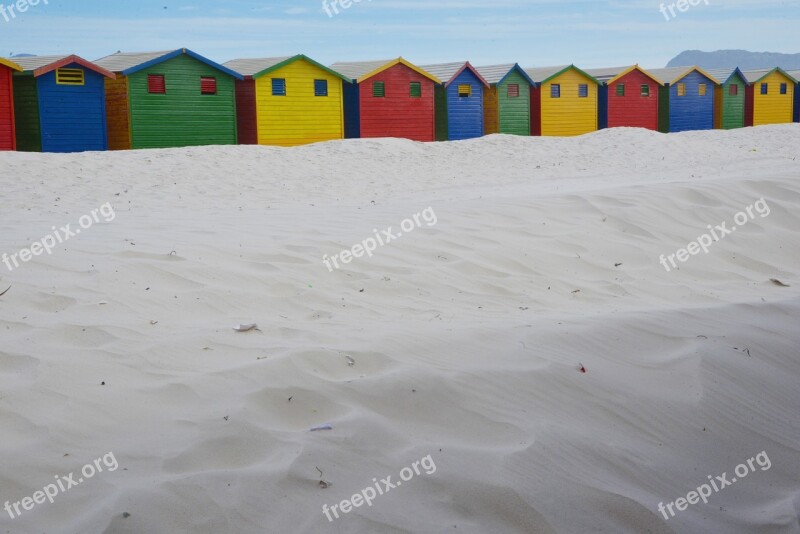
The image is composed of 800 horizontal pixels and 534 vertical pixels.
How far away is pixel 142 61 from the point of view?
2230 cm

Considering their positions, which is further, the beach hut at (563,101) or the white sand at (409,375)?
the beach hut at (563,101)

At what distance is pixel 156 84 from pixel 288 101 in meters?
4.02

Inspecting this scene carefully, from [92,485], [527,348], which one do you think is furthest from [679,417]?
[92,485]

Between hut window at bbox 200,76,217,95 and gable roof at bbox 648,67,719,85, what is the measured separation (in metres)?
19.4

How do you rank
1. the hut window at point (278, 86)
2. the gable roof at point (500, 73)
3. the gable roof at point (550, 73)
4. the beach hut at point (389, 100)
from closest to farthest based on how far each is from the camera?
the hut window at point (278, 86) < the beach hut at point (389, 100) < the gable roof at point (500, 73) < the gable roof at point (550, 73)

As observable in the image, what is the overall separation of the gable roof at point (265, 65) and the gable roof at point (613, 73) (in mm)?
11862

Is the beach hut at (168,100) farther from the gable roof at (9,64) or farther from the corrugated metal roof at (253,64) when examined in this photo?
the gable roof at (9,64)

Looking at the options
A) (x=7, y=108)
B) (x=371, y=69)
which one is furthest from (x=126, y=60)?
(x=371, y=69)

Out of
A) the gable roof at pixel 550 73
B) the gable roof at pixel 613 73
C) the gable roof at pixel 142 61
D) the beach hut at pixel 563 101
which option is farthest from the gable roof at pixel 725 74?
the gable roof at pixel 142 61

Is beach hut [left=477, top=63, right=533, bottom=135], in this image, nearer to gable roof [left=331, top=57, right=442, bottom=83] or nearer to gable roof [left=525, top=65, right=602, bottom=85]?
gable roof [left=525, top=65, right=602, bottom=85]

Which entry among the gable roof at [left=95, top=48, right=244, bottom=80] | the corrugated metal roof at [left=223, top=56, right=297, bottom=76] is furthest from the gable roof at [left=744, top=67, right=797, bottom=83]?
the gable roof at [left=95, top=48, right=244, bottom=80]

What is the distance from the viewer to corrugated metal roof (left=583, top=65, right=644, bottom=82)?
33031mm

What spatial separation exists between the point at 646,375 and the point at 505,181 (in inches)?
477

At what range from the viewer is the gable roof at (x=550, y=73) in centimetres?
3089
